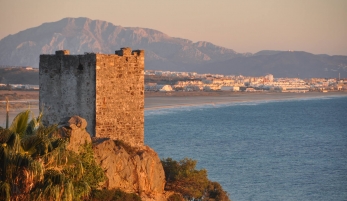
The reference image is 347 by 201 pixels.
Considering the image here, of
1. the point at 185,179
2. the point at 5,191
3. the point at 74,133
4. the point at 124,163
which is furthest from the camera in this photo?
the point at 185,179

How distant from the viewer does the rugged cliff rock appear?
413 inches

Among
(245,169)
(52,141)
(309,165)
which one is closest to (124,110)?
(52,141)

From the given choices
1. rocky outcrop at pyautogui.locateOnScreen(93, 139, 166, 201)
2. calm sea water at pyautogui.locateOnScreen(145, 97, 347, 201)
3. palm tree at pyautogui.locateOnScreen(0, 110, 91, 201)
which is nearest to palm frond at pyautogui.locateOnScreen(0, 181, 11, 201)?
palm tree at pyautogui.locateOnScreen(0, 110, 91, 201)

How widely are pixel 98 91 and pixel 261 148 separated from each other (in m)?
33.5

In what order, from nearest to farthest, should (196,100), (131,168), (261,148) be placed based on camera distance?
1. (131,168)
2. (261,148)
3. (196,100)

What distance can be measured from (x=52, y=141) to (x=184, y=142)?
3752 cm

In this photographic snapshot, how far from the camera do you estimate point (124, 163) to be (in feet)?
37.3

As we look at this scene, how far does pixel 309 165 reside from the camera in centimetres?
3700

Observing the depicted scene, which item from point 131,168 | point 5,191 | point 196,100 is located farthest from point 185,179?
point 196,100

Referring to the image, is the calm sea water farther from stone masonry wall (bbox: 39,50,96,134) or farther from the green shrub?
stone masonry wall (bbox: 39,50,96,134)

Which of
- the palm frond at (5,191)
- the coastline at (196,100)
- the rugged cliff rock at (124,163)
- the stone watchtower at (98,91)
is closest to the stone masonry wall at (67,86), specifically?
Answer: the stone watchtower at (98,91)

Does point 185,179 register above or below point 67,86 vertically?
below

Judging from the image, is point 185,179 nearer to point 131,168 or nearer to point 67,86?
point 131,168

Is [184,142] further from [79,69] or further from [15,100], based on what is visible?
[79,69]
